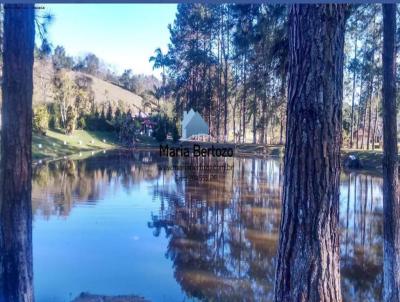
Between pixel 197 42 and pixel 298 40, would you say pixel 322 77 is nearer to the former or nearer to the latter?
pixel 298 40

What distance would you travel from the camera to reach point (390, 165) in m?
3.45

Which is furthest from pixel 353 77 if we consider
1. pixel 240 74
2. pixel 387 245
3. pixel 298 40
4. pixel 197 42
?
pixel 298 40

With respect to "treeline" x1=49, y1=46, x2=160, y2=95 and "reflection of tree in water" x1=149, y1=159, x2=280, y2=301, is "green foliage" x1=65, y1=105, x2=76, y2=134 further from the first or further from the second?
"reflection of tree in water" x1=149, y1=159, x2=280, y2=301

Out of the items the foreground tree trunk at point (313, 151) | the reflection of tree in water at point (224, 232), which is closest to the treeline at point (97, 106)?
the reflection of tree in water at point (224, 232)

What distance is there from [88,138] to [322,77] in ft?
24.2

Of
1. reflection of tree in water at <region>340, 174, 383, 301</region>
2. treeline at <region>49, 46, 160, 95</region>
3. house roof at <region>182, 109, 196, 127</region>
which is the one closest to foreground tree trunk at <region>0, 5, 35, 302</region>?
treeline at <region>49, 46, 160, 95</region>

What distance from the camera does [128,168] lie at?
11078 millimetres

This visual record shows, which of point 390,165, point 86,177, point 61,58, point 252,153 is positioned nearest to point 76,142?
point 86,177

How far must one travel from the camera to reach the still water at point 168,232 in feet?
15.2

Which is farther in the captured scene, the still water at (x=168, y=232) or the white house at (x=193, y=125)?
the white house at (x=193, y=125)

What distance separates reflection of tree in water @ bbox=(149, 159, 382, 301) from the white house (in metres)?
1.91

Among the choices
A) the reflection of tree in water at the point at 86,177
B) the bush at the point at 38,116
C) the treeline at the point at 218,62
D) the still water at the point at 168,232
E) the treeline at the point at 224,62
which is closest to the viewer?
the bush at the point at 38,116

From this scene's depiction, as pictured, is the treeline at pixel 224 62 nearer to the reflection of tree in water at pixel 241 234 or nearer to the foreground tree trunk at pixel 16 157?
the reflection of tree in water at pixel 241 234

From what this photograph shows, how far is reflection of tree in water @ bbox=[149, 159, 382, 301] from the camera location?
4.75 m
